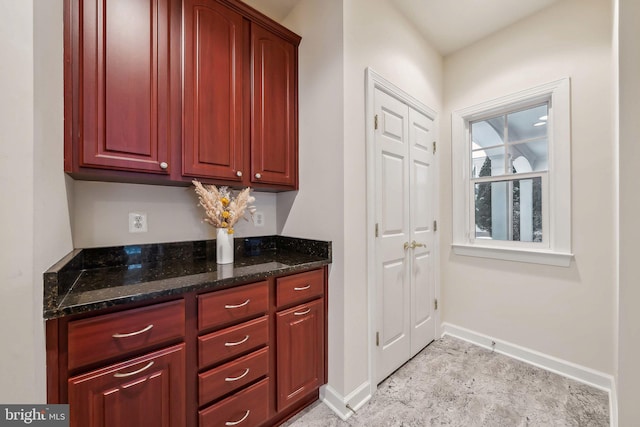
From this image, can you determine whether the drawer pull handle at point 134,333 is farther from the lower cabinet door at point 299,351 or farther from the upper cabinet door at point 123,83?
the upper cabinet door at point 123,83

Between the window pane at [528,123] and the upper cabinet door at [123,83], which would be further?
the window pane at [528,123]

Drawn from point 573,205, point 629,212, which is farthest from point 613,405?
point 629,212

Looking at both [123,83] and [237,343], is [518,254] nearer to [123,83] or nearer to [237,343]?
[237,343]

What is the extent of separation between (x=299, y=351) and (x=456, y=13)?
277cm

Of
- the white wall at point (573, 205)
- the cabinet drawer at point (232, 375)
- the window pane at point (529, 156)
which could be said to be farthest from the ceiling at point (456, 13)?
the cabinet drawer at point (232, 375)

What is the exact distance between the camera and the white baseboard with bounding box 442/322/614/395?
1749mm

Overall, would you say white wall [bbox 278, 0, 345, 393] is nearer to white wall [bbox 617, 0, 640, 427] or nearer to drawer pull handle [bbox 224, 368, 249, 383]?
drawer pull handle [bbox 224, 368, 249, 383]

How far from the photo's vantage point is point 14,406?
29.1 inches

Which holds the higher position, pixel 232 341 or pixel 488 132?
pixel 488 132

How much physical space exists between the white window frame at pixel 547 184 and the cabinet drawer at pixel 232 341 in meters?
2.03

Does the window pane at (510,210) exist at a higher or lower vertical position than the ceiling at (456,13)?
lower

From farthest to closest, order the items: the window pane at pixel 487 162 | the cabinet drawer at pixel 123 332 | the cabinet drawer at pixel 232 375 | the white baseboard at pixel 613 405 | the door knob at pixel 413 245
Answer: the window pane at pixel 487 162, the door knob at pixel 413 245, the white baseboard at pixel 613 405, the cabinet drawer at pixel 232 375, the cabinet drawer at pixel 123 332

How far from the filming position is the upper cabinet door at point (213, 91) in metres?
Result: 1.38
